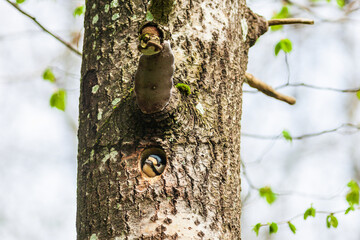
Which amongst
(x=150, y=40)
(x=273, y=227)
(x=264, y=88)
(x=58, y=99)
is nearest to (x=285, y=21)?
(x=264, y=88)

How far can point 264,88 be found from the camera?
2.10m

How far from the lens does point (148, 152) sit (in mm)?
1265

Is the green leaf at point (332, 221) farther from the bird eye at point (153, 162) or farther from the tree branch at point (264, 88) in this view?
the bird eye at point (153, 162)

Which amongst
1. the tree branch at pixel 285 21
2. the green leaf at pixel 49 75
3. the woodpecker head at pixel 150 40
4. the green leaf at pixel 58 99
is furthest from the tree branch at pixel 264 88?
the green leaf at pixel 49 75

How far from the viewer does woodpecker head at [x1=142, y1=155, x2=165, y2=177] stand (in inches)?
48.6

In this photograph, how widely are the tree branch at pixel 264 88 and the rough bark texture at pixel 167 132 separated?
0.51 metres

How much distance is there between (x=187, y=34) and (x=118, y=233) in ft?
2.18

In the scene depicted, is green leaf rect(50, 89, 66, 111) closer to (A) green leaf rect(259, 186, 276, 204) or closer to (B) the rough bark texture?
(B) the rough bark texture

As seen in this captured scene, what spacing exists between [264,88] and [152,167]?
1050 mm

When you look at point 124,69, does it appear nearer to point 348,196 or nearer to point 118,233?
Answer: point 118,233

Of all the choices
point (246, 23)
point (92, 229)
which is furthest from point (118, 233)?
point (246, 23)

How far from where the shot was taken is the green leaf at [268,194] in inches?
106

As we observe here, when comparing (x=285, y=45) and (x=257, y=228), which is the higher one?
(x=285, y=45)

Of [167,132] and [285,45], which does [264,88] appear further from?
[167,132]
